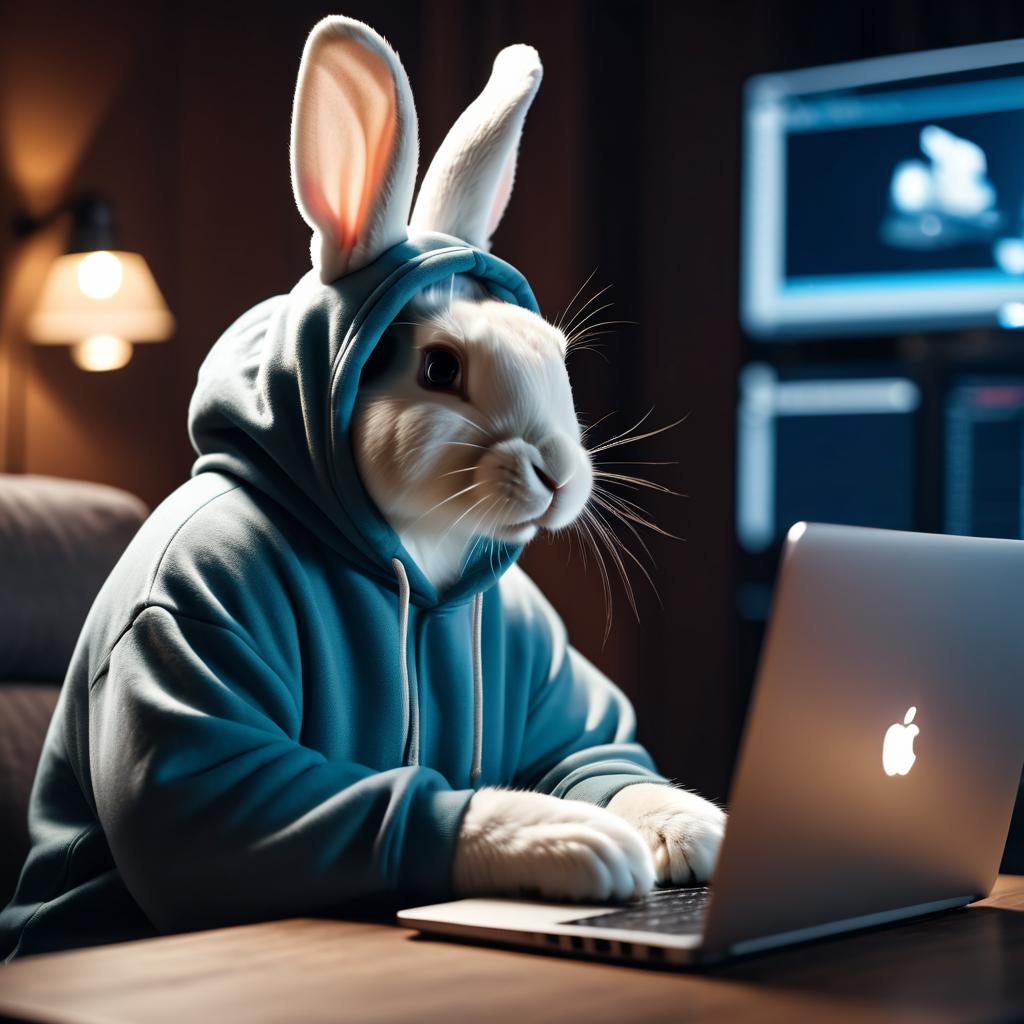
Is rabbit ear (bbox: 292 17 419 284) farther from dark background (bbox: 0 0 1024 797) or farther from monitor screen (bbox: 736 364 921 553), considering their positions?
monitor screen (bbox: 736 364 921 553)

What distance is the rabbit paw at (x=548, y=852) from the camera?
2.79 ft

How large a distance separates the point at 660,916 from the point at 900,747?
183 mm

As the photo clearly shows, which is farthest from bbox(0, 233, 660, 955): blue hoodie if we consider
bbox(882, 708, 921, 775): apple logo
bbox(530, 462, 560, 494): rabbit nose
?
bbox(882, 708, 921, 775): apple logo

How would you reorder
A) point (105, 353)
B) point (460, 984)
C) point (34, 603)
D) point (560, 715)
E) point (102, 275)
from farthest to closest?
point (105, 353)
point (102, 275)
point (34, 603)
point (560, 715)
point (460, 984)

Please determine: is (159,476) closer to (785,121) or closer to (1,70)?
(1,70)

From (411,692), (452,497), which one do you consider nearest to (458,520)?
(452,497)

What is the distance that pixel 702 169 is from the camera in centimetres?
275

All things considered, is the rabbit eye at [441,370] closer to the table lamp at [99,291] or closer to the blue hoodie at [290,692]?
the blue hoodie at [290,692]

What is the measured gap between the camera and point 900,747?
857 millimetres

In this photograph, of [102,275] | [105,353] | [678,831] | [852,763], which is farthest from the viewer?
[105,353]

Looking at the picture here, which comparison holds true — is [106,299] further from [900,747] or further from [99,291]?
[900,747]

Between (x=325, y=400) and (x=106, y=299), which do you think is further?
(x=106, y=299)

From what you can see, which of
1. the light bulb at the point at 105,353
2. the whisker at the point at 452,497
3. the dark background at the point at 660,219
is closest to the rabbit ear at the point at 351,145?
the whisker at the point at 452,497

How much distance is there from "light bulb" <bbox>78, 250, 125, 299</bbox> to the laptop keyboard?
249 cm
